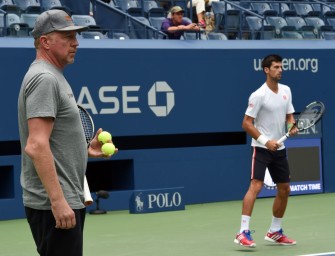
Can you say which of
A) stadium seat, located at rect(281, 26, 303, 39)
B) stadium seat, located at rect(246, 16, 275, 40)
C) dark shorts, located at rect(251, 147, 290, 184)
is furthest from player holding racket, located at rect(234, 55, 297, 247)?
stadium seat, located at rect(281, 26, 303, 39)

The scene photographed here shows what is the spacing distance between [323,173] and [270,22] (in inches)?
162

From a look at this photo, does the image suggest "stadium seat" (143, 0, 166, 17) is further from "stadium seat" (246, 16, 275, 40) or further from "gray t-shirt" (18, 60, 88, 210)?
"gray t-shirt" (18, 60, 88, 210)

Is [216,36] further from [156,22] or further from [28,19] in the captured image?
[28,19]

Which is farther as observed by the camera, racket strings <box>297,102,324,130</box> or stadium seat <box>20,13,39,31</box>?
stadium seat <box>20,13,39,31</box>

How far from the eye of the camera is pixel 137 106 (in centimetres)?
1348

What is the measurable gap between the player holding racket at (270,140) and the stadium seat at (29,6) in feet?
20.8

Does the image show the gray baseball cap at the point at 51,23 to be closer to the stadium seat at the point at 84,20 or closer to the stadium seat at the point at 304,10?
the stadium seat at the point at 84,20

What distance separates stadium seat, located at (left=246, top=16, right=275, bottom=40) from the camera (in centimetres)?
1694

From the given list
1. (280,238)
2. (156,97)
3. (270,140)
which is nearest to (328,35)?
(156,97)

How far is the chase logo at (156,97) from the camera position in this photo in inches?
537

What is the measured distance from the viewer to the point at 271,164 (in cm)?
955

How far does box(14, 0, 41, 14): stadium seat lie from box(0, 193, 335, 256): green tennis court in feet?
12.7

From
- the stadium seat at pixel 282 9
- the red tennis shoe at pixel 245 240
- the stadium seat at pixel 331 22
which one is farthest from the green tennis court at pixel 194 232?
the stadium seat at pixel 331 22

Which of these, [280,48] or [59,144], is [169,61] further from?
[59,144]
